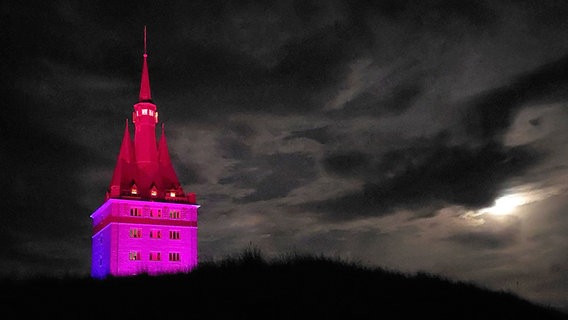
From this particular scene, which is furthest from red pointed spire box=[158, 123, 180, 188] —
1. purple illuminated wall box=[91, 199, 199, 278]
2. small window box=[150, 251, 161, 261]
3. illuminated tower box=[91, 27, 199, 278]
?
small window box=[150, 251, 161, 261]

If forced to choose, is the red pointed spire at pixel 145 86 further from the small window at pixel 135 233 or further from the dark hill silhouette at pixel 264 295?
the dark hill silhouette at pixel 264 295

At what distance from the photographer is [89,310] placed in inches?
664

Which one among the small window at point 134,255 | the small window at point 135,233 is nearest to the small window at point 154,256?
the small window at point 134,255

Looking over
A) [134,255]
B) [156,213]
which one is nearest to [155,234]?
[156,213]

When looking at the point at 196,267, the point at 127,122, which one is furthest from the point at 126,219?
the point at 196,267

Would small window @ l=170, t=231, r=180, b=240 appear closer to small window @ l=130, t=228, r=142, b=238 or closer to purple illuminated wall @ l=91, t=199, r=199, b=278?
purple illuminated wall @ l=91, t=199, r=199, b=278

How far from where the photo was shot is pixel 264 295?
17.6 m

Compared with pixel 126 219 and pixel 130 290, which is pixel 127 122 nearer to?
pixel 126 219

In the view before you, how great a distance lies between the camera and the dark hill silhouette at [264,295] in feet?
55.1

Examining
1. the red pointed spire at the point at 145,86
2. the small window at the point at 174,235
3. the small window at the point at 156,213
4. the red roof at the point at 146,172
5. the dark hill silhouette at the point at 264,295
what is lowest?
the dark hill silhouette at the point at 264,295

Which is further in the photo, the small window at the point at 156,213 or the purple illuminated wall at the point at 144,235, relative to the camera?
the small window at the point at 156,213

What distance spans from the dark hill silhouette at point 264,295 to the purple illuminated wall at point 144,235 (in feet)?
248

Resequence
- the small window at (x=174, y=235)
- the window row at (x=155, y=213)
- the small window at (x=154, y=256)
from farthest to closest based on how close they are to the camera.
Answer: the small window at (x=174, y=235), the window row at (x=155, y=213), the small window at (x=154, y=256)

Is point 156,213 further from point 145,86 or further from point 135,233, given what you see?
point 145,86
